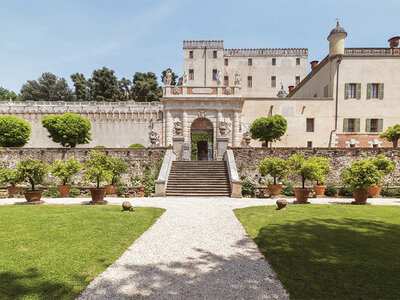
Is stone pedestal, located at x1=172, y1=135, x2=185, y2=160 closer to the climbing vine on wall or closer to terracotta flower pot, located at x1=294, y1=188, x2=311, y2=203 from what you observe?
the climbing vine on wall

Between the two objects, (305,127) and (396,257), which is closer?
(396,257)

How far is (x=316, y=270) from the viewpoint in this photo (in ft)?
14.1

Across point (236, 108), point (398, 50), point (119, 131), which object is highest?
point (398, 50)

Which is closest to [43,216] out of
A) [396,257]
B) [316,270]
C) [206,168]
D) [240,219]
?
[240,219]

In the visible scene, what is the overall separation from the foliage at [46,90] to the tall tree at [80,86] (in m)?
3.20

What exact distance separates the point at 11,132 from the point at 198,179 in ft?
69.7

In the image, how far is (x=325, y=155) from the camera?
1833cm

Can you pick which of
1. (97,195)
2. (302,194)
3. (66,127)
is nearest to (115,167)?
(97,195)

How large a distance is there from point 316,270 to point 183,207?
24.3ft

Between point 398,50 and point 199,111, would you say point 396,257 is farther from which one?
point 398,50

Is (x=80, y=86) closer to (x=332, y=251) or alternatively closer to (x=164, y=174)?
(x=164, y=174)

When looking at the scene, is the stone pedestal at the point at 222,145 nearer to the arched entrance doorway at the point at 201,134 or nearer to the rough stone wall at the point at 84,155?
the rough stone wall at the point at 84,155

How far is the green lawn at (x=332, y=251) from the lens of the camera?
12.2 feet

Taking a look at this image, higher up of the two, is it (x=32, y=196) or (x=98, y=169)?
(x=98, y=169)
